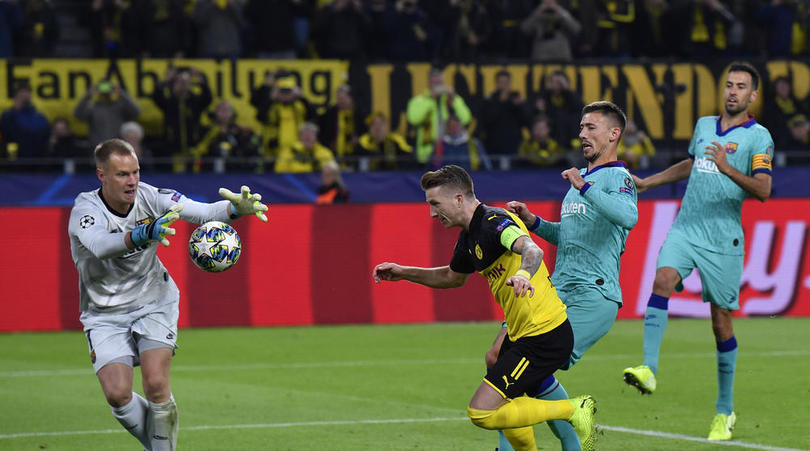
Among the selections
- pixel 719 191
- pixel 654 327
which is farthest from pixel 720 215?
pixel 654 327

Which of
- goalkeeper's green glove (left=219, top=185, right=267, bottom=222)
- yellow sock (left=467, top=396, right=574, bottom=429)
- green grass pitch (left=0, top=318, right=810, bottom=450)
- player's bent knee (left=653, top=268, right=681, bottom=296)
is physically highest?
goalkeeper's green glove (left=219, top=185, right=267, bottom=222)

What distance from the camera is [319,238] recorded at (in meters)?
15.9

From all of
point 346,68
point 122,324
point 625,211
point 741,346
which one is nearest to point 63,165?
point 346,68

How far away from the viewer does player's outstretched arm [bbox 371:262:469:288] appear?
23.9ft

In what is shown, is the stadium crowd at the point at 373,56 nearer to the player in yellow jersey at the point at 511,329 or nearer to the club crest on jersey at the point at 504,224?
the player in yellow jersey at the point at 511,329

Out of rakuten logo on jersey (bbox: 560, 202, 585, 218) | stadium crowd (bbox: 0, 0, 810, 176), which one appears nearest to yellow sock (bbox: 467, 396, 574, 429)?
rakuten logo on jersey (bbox: 560, 202, 585, 218)

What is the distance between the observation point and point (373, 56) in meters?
20.8

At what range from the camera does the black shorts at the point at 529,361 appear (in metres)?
6.77

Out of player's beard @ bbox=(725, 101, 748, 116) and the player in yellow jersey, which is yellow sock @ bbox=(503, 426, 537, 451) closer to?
the player in yellow jersey

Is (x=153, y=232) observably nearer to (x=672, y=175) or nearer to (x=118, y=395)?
(x=118, y=395)

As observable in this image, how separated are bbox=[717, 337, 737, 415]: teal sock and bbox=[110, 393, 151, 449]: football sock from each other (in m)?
3.98

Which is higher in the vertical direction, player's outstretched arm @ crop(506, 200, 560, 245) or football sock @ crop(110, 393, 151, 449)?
player's outstretched arm @ crop(506, 200, 560, 245)

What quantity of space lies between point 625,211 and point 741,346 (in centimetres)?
724

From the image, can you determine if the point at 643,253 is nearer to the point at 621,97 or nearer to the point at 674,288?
the point at 621,97
